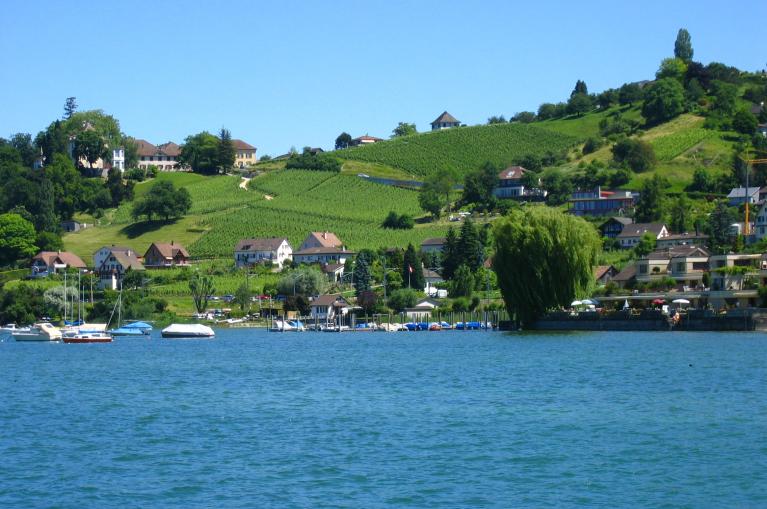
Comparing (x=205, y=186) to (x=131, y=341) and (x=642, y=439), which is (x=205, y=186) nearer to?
(x=131, y=341)

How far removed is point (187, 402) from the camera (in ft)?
150

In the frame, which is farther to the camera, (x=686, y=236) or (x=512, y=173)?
(x=512, y=173)

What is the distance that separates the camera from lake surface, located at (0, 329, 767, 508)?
2795 cm

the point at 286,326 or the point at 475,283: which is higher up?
the point at 475,283

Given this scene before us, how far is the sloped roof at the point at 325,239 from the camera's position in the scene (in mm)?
148738

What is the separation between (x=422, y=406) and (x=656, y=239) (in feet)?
305

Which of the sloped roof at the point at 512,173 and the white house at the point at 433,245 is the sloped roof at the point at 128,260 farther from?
the sloped roof at the point at 512,173

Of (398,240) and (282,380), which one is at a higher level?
(398,240)

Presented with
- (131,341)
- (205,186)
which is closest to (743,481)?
(131,341)

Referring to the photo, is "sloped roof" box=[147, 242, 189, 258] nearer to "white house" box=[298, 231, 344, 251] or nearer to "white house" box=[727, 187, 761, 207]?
"white house" box=[298, 231, 344, 251]

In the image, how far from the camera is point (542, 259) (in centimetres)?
8288

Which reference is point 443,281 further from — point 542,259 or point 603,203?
point 542,259

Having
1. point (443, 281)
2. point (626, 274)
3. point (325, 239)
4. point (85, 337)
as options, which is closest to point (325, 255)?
point (325, 239)

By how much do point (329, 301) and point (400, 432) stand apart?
3486 inches
